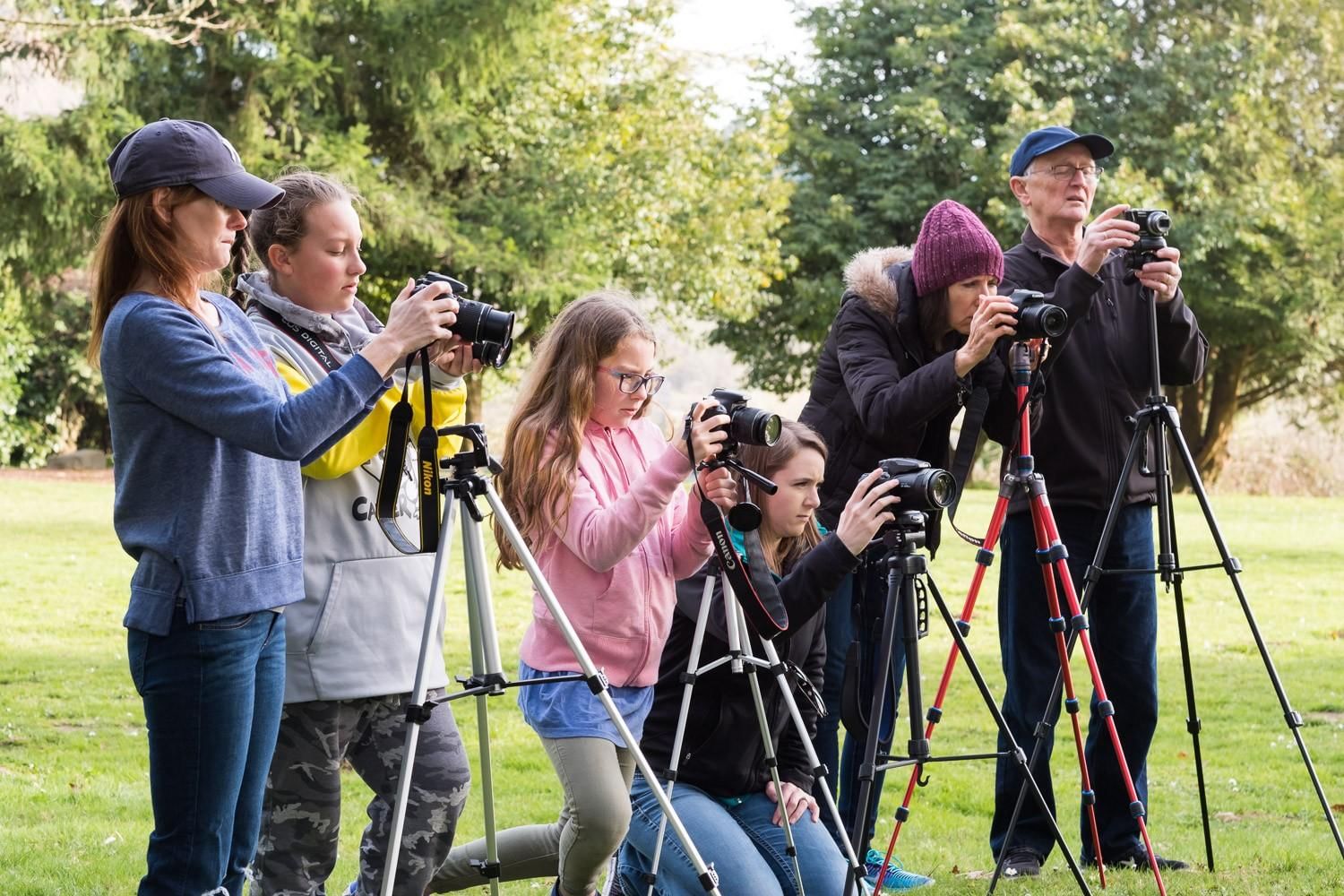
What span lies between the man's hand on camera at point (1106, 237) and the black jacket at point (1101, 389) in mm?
425

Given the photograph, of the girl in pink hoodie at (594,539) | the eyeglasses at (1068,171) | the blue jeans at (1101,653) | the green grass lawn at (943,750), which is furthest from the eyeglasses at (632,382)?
the green grass lawn at (943,750)

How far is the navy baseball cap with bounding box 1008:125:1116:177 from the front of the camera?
14.5 feet

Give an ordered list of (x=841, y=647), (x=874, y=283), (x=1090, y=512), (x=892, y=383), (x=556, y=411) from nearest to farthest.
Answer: (x=556, y=411) < (x=892, y=383) < (x=874, y=283) < (x=841, y=647) < (x=1090, y=512)

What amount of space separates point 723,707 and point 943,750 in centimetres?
322

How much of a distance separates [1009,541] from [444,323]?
2.33 m

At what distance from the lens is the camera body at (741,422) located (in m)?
3.08

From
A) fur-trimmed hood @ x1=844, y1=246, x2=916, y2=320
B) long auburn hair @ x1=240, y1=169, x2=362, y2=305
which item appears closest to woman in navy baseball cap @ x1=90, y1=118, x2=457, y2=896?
long auburn hair @ x1=240, y1=169, x2=362, y2=305

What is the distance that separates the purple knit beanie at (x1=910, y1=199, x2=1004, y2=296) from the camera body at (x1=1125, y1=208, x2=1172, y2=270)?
362 mm

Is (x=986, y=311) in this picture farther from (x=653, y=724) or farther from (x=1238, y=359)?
(x=1238, y=359)

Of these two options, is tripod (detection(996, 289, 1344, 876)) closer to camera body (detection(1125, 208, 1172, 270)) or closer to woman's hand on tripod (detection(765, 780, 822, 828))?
camera body (detection(1125, 208, 1172, 270))

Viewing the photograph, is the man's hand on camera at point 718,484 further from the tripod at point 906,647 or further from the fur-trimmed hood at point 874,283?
the fur-trimmed hood at point 874,283

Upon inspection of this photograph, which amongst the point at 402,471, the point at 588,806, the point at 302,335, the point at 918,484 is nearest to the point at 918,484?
the point at 918,484

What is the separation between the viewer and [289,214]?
125 inches

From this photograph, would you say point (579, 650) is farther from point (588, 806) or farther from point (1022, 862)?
point (1022, 862)
